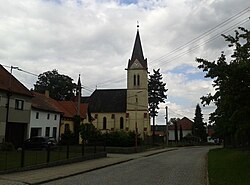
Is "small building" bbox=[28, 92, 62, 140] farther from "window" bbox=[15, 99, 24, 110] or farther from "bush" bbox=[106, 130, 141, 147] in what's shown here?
"bush" bbox=[106, 130, 141, 147]

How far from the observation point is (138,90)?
241ft

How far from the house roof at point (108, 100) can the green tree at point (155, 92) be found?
8957mm

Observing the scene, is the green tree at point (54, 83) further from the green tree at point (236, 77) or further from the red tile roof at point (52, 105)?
the green tree at point (236, 77)

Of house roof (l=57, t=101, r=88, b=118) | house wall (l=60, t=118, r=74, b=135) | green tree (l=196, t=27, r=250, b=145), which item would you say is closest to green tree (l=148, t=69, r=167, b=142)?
house roof (l=57, t=101, r=88, b=118)

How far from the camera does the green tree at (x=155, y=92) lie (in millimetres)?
71188

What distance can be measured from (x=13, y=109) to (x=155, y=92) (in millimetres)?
43272

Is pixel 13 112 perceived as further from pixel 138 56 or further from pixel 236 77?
pixel 138 56

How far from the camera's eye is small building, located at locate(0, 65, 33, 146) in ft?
103


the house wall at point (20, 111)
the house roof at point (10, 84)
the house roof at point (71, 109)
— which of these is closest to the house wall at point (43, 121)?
the house wall at point (20, 111)

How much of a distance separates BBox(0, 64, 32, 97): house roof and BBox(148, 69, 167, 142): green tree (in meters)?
39.0

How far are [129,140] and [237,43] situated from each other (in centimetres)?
2565

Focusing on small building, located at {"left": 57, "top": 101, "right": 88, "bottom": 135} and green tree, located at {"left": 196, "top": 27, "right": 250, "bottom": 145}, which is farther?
small building, located at {"left": 57, "top": 101, "right": 88, "bottom": 135}

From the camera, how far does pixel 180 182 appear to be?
14.0m

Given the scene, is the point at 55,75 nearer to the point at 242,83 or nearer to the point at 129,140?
the point at 129,140
